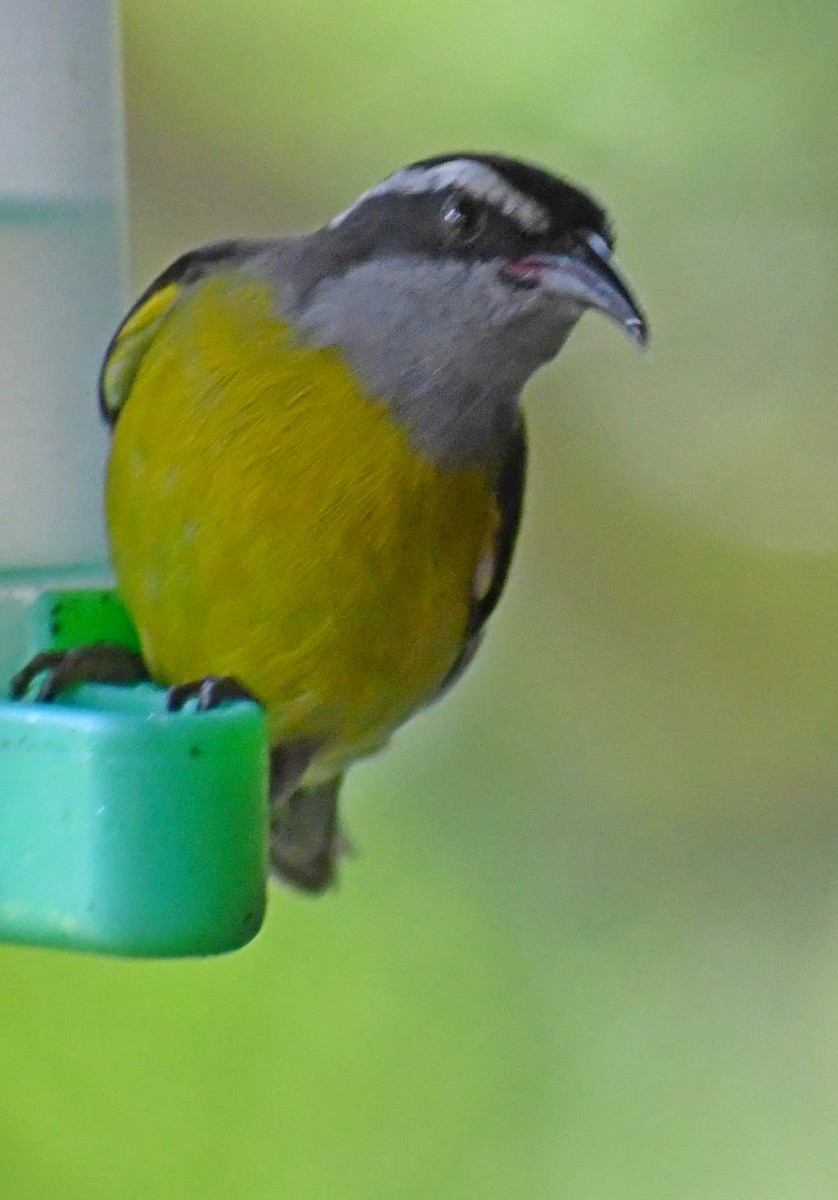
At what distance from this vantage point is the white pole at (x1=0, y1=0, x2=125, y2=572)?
1.73 ft

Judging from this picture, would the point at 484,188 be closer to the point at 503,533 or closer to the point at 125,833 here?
the point at 503,533

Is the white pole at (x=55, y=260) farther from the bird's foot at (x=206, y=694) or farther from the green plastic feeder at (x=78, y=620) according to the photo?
the bird's foot at (x=206, y=694)

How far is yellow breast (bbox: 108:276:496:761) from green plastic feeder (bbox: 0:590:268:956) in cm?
16

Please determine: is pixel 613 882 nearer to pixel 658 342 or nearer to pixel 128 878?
pixel 658 342

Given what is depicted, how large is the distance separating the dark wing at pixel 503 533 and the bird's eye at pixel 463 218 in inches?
4.5

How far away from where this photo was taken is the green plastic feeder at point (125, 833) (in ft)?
1.34

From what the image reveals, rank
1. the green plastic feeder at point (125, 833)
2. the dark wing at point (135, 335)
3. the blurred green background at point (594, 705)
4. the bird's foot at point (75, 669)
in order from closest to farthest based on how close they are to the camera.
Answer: the green plastic feeder at point (125, 833) → the bird's foot at point (75, 669) → the dark wing at point (135, 335) → the blurred green background at point (594, 705)

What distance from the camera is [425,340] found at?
61 cm

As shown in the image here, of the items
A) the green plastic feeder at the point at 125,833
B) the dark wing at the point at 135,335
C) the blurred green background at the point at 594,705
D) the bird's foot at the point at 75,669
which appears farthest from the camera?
the blurred green background at the point at 594,705

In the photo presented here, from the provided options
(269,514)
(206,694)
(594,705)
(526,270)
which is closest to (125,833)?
(206,694)

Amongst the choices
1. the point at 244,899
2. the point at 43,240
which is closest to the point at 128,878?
the point at 244,899

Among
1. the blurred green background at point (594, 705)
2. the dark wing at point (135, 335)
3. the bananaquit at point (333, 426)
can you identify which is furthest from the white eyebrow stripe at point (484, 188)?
the blurred green background at point (594, 705)

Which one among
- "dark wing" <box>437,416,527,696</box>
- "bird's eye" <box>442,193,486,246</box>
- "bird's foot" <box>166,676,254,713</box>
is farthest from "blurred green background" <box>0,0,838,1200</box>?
"bird's foot" <box>166,676,254,713</box>

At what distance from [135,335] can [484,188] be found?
7.2 inches
